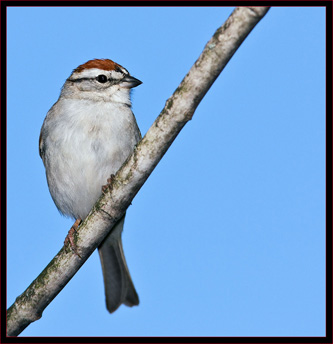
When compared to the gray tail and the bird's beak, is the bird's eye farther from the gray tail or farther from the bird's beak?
the gray tail

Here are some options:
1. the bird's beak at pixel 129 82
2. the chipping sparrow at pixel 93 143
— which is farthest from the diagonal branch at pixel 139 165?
the bird's beak at pixel 129 82

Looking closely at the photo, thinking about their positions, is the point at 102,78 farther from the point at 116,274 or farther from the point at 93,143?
the point at 116,274

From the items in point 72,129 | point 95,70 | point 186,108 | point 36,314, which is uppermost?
point 95,70

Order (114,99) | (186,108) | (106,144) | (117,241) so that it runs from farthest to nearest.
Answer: (117,241), (114,99), (106,144), (186,108)

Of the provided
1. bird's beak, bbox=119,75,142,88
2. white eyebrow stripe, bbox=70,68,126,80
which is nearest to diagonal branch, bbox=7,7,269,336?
bird's beak, bbox=119,75,142,88

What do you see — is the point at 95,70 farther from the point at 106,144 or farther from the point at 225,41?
the point at 225,41

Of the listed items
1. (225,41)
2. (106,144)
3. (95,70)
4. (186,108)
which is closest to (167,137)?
(186,108)

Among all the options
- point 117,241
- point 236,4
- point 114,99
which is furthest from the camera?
point 117,241
